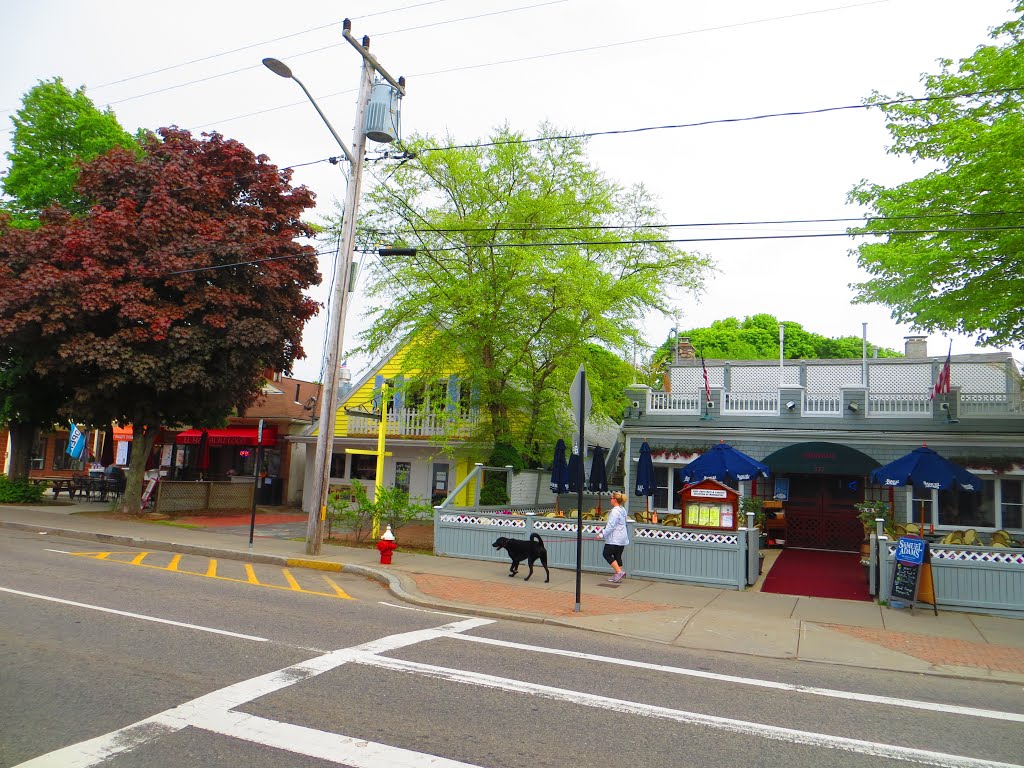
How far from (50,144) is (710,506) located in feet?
90.5

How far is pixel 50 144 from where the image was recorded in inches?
1067

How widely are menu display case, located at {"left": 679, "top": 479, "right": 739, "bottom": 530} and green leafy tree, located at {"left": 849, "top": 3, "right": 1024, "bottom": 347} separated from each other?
18.6 feet

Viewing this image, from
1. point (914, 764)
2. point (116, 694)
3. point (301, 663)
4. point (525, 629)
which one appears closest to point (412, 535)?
point (525, 629)

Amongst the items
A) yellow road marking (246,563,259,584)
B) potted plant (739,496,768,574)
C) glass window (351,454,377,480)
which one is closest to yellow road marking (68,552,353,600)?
yellow road marking (246,563,259,584)

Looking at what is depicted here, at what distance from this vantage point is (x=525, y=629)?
9672 mm

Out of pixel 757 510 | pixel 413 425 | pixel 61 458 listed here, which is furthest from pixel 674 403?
pixel 61 458

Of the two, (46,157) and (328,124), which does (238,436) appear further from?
(328,124)

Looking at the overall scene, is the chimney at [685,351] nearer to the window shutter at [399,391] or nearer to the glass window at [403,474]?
the window shutter at [399,391]

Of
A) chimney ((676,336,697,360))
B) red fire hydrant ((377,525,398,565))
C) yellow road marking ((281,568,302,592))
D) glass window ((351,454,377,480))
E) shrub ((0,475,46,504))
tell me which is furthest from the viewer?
chimney ((676,336,697,360))

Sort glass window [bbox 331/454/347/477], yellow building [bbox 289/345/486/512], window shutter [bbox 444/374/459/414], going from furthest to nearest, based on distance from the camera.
Result: glass window [bbox 331/454/347/477], yellow building [bbox 289/345/486/512], window shutter [bbox 444/374/459/414]

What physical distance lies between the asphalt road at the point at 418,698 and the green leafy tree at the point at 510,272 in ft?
33.8

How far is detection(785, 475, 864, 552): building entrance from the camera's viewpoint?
1977 centimetres

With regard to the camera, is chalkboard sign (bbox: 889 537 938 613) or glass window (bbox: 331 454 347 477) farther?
glass window (bbox: 331 454 347 477)

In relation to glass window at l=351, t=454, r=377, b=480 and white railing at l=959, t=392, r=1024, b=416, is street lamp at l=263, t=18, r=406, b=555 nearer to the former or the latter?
glass window at l=351, t=454, r=377, b=480
